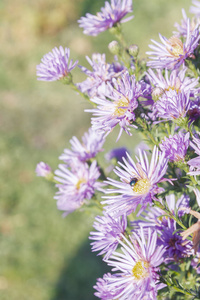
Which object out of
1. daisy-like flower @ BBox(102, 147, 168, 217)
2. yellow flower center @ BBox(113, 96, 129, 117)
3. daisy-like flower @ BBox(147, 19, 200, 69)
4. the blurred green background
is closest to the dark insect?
daisy-like flower @ BBox(102, 147, 168, 217)

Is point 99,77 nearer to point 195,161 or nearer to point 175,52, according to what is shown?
point 175,52

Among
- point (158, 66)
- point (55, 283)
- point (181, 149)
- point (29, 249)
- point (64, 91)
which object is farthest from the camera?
point (64, 91)

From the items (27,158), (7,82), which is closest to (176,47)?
(27,158)

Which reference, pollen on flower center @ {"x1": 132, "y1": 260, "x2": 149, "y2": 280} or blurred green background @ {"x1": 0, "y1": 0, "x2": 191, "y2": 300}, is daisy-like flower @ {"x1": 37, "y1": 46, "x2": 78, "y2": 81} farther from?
pollen on flower center @ {"x1": 132, "y1": 260, "x2": 149, "y2": 280}

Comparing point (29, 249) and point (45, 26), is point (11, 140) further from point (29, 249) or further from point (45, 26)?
point (45, 26)

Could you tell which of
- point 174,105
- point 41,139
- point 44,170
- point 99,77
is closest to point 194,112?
point 174,105

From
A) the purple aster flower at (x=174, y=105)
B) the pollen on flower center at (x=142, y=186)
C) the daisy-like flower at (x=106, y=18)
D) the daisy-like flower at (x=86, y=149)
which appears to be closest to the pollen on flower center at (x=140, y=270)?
the pollen on flower center at (x=142, y=186)
